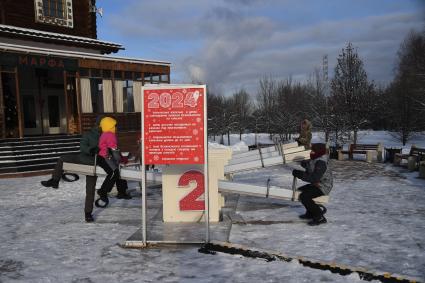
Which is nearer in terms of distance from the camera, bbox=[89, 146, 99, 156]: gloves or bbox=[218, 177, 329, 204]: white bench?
bbox=[218, 177, 329, 204]: white bench

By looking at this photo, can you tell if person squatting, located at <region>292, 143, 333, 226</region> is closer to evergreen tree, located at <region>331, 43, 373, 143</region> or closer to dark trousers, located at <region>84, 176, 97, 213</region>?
dark trousers, located at <region>84, 176, 97, 213</region>

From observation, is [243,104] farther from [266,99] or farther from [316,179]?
[316,179]

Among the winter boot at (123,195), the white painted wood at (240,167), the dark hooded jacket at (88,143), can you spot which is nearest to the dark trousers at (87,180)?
the dark hooded jacket at (88,143)

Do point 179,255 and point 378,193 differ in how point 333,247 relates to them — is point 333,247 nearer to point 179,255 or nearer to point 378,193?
point 179,255

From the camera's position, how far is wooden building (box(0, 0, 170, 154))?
18.5 meters

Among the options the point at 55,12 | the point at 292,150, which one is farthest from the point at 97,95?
the point at 292,150

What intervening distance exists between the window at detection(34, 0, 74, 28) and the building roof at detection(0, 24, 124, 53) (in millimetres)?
1218

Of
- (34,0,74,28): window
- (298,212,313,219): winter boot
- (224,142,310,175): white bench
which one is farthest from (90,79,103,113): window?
(298,212,313,219): winter boot

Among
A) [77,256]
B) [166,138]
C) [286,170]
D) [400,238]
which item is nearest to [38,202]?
[77,256]

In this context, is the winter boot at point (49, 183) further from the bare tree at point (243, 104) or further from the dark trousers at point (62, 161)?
the bare tree at point (243, 104)

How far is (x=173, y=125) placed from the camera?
18.4 ft

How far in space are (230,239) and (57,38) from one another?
18237 mm

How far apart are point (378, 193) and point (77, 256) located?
7193mm

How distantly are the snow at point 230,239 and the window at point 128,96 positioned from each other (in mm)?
11598
